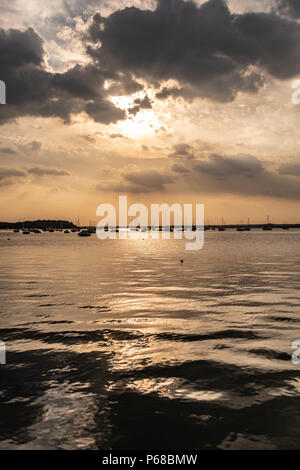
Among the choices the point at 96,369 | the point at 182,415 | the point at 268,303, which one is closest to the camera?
the point at 182,415

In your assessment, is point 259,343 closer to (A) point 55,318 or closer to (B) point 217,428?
(B) point 217,428

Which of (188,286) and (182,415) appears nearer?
(182,415)

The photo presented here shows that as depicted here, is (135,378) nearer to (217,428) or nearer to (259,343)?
(217,428)

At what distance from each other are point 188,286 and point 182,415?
21.4 metres

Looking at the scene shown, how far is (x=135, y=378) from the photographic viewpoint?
10977mm

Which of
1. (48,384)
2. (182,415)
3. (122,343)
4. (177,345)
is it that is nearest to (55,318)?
(122,343)

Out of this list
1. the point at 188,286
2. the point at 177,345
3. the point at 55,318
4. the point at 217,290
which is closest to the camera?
the point at 177,345

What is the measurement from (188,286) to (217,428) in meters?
21.9

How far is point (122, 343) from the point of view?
48.1ft

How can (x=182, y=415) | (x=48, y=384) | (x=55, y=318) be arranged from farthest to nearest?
1. (x=55, y=318)
2. (x=48, y=384)
3. (x=182, y=415)
